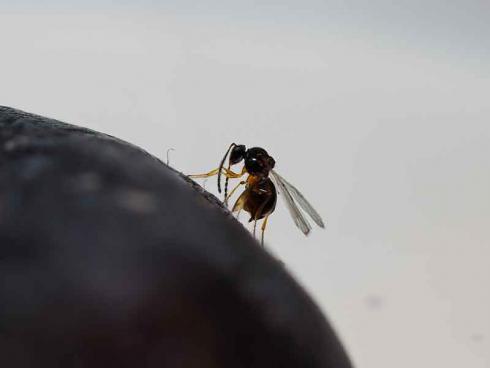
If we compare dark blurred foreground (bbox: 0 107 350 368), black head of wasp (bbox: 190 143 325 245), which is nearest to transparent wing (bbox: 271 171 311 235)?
black head of wasp (bbox: 190 143 325 245)

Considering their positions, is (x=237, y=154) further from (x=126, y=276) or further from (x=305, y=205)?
(x=126, y=276)

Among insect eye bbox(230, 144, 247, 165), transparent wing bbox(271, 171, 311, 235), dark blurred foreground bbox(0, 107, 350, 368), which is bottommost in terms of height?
dark blurred foreground bbox(0, 107, 350, 368)

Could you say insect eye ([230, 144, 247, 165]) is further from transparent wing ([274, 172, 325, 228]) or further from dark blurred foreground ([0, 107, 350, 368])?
dark blurred foreground ([0, 107, 350, 368])

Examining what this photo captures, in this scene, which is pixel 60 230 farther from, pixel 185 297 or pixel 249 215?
pixel 249 215

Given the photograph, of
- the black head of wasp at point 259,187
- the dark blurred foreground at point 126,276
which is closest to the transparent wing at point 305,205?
the black head of wasp at point 259,187

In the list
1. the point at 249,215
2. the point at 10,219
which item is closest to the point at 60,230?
the point at 10,219

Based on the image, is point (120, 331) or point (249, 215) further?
point (249, 215)

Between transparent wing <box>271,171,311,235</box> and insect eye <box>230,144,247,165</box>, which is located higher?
insect eye <box>230,144,247,165</box>
